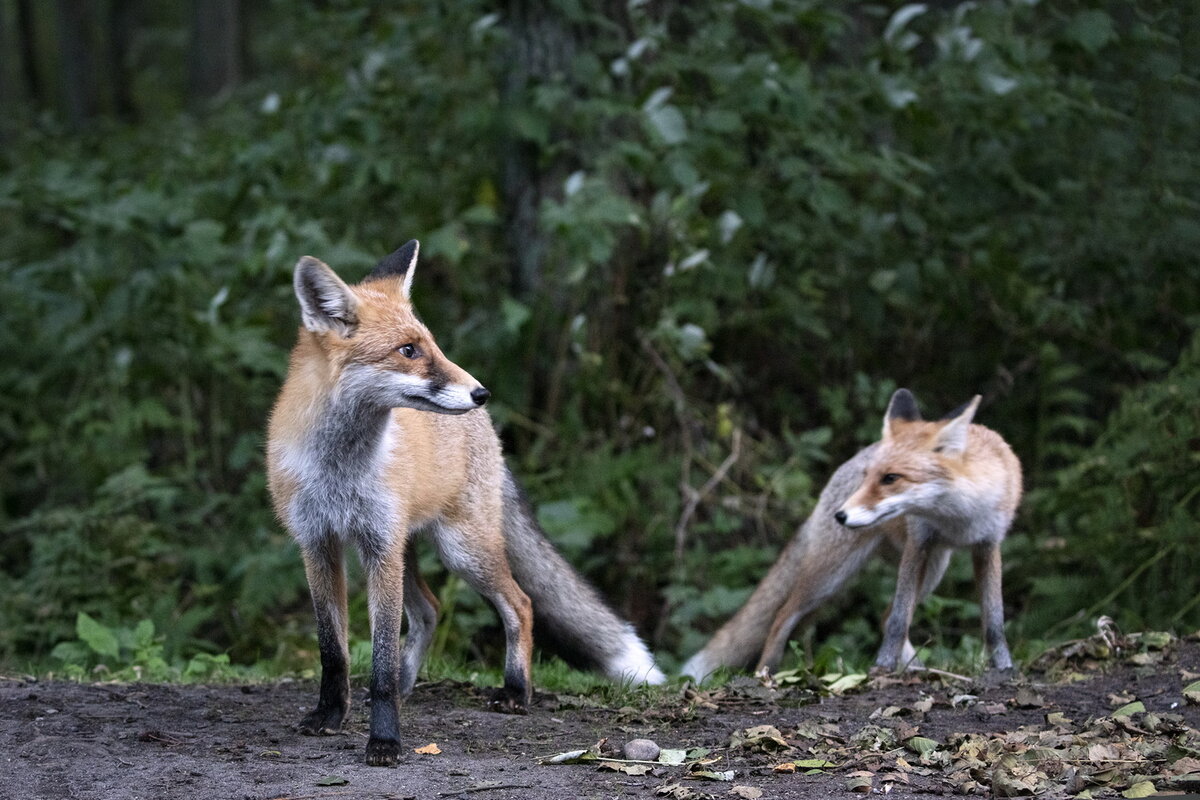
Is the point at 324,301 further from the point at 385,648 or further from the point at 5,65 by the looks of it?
the point at 5,65

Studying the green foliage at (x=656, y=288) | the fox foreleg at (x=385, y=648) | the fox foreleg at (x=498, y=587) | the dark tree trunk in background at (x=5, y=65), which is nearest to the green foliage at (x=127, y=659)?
the green foliage at (x=656, y=288)

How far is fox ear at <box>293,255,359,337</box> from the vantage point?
402cm

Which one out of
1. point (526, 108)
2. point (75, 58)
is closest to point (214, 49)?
point (75, 58)

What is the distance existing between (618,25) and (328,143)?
2239 mm

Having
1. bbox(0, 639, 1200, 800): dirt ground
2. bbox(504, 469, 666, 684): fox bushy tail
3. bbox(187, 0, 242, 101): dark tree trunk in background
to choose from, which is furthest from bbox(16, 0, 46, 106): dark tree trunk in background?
bbox(0, 639, 1200, 800): dirt ground

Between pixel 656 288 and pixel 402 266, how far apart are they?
147 inches

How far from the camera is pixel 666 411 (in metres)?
8.09

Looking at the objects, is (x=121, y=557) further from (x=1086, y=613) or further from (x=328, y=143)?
(x=1086, y=613)

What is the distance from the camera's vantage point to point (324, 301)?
13.5 feet

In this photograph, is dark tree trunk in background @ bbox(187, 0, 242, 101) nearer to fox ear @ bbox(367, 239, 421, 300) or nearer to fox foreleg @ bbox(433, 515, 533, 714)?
fox ear @ bbox(367, 239, 421, 300)

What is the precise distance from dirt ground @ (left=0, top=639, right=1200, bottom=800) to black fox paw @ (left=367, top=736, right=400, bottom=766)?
0.14ft

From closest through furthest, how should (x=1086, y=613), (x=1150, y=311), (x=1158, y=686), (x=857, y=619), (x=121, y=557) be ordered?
(x=1158, y=686), (x=1086, y=613), (x=121, y=557), (x=857, y=619), (x=1150, y=311)

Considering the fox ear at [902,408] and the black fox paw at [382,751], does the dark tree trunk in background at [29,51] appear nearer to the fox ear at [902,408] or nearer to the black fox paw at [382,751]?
the fox ear at [902,408]

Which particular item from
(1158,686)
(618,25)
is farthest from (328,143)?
(1158,686)
